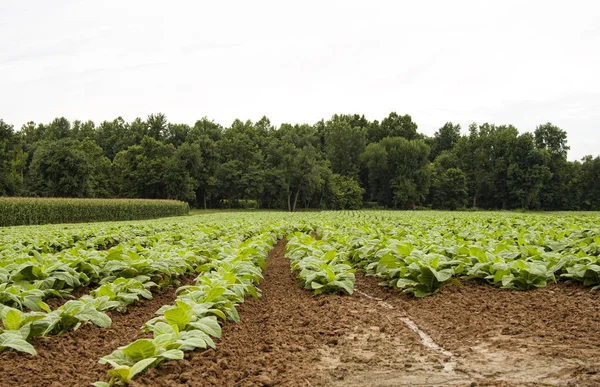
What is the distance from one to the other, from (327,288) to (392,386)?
3.22 metres

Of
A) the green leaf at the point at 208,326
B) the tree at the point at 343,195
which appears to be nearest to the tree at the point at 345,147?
the tree at the point at 343,195

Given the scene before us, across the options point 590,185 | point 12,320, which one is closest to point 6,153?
point 12,320

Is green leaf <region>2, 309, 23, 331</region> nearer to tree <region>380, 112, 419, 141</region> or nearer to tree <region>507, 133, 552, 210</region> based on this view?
tree <region>507, 133, 552, 210</region>

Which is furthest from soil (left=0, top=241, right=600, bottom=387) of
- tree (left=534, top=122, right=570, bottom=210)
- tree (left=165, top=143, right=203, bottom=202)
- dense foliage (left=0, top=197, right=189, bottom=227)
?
tree (left=534, top=122, right=570, bottom=210)

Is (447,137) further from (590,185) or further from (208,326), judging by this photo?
(208,326)

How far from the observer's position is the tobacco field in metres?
3.55

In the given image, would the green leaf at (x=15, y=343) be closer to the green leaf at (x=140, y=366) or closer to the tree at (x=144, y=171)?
the green leaf at (x=140, y=366)

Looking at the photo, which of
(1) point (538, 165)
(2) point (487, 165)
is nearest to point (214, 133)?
(2) point (487, 165)

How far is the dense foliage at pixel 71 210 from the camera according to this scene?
33688mm

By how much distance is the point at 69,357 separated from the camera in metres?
4.00

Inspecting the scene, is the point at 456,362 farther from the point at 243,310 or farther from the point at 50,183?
the point at 50,183

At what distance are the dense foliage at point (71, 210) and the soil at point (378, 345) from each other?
33.0m

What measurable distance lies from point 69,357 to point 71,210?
39779mm

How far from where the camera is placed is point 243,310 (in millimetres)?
5910
